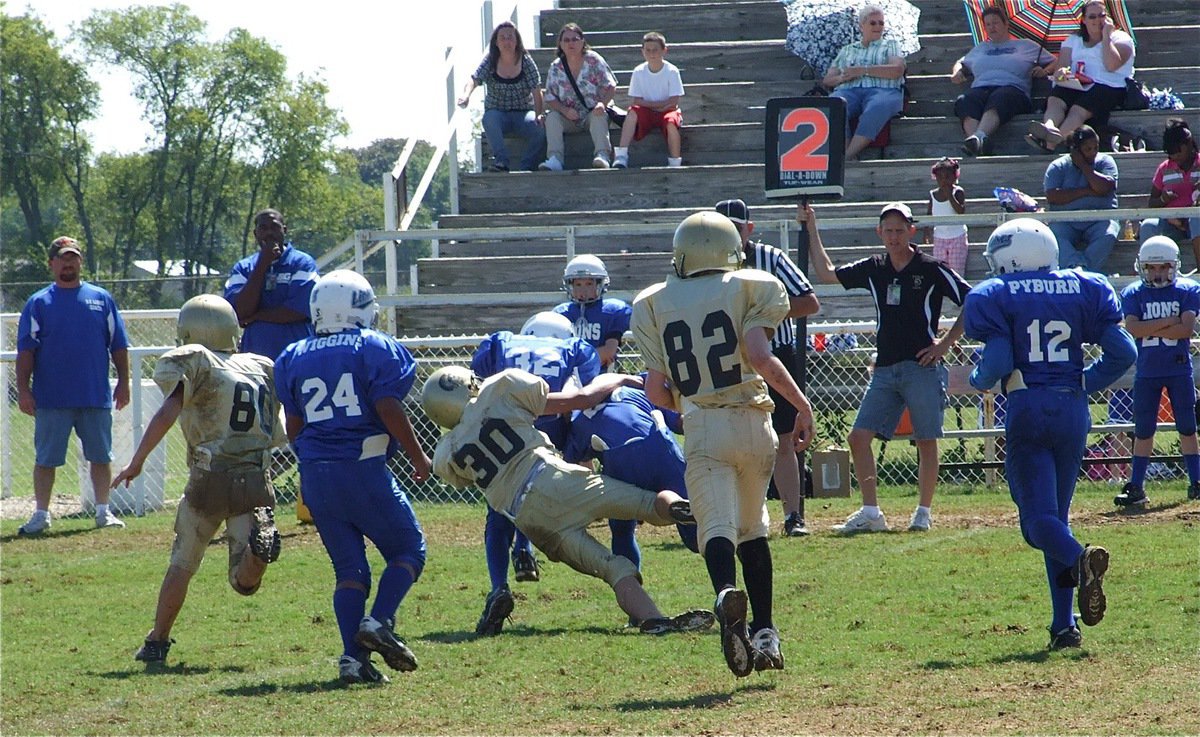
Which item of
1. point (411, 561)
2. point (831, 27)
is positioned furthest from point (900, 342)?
point (831, 27)

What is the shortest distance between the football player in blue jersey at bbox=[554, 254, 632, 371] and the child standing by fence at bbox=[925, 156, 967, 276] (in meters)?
5.79

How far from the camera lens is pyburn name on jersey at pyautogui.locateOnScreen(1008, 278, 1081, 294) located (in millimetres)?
6434

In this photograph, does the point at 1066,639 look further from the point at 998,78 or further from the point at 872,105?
the point at 998,78

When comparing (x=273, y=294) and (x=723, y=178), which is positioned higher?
(x=723, y=178)

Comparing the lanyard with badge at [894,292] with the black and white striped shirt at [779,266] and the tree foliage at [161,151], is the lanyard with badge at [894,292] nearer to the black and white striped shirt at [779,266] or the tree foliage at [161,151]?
the black and white striped shirt at [779,266]

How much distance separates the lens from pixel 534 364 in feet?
23.7

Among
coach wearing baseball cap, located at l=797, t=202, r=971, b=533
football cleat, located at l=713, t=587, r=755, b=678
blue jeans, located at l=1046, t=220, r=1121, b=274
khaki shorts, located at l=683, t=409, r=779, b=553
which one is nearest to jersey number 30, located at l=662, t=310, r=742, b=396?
khaki shorts, located at l=683, t=409, r=779, b=553

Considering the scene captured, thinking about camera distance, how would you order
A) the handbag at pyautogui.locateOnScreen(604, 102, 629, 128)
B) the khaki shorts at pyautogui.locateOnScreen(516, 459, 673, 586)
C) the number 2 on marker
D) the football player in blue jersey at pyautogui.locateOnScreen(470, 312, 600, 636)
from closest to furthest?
the khaki shorts at pyautogui.locateOnScreen(516, 459, 673, 586), the football player in blue jersey at pyautogui.locateOnScreen(470, 312, 600, 636), the number 2 on marker, the handbag at pyautogui.locateOnScreen(604, 102, 629, 128)

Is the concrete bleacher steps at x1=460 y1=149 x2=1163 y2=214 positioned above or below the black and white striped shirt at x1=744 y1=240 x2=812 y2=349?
above

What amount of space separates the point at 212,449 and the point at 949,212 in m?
8.79

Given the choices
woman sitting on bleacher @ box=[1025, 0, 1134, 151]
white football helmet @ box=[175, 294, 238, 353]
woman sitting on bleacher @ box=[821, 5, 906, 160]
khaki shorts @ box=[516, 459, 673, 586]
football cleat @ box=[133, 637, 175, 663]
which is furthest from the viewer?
woman sitting on bleacher @ box=[821, 5, 906, 160]

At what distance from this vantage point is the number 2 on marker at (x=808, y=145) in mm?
10398

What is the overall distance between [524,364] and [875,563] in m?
2.73

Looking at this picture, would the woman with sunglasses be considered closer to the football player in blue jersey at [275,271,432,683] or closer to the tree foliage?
the football player in blue jersey at [275,271,432,683]
